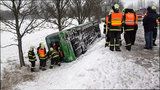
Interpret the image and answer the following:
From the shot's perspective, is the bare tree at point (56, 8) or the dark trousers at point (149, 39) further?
the bare tree at point (56, 8)

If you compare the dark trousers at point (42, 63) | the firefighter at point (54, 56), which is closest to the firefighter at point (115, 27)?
the firefighter at point (54, 56)

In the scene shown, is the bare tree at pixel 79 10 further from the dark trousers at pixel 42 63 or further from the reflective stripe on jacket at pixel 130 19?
the reflective stripe on jacket at pixel 130 19

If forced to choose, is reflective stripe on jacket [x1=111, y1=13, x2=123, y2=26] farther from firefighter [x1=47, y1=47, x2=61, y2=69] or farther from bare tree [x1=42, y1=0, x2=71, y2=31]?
bare tree [x1=42, y1=0, x2=71, y2=31]

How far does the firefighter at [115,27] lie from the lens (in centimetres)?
1306

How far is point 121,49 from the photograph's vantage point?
13594 mm

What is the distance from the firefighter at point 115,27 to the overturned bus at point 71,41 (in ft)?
13.7

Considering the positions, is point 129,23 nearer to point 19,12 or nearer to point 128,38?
point 128,38

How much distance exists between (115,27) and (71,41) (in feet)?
15.4

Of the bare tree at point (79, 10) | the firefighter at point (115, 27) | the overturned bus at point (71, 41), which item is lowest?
the overturned bus at point (71, 41)

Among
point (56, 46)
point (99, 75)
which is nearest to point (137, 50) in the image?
point (99, 75)

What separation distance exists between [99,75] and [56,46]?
23.0ft

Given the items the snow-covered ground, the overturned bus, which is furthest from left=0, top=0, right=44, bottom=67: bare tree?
the snow-covered ground

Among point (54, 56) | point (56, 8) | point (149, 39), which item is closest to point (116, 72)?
point (149, 39)

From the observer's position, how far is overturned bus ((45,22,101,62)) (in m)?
17.0
